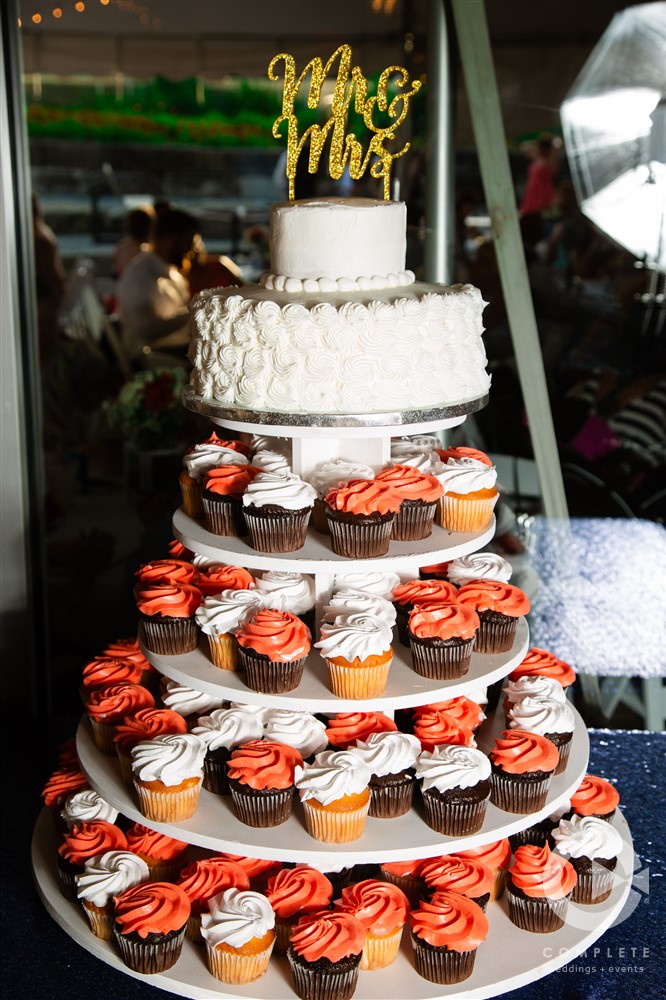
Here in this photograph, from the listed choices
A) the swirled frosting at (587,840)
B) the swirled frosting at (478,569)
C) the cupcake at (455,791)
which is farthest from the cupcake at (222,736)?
the swirled frosting at (587,840)

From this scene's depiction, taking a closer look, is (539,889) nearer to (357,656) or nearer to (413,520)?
(357,656)

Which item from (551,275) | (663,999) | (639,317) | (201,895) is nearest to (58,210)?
(551,275)

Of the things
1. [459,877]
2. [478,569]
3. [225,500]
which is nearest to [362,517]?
[225,500]

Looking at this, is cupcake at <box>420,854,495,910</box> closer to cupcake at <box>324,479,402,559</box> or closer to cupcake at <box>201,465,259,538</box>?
cupcake at <box>324,479,402,559</box>

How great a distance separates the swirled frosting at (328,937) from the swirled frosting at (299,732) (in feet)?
1.41

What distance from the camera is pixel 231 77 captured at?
4.10 meters

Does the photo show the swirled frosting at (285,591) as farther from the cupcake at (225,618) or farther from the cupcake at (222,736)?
the cupcake at (222,736)

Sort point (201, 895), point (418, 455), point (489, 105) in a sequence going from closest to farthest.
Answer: point (201, 895) → point (418, 455) → point (489, 105)

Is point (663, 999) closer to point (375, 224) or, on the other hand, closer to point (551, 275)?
point (375, 224)

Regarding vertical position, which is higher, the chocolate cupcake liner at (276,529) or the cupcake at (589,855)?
the chocolate cupcake liner at (276,529)

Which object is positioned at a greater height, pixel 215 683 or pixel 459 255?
pixel 459 255

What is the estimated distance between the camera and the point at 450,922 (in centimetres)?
246

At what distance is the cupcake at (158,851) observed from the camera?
276 centimetres

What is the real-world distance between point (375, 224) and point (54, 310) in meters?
2.11
